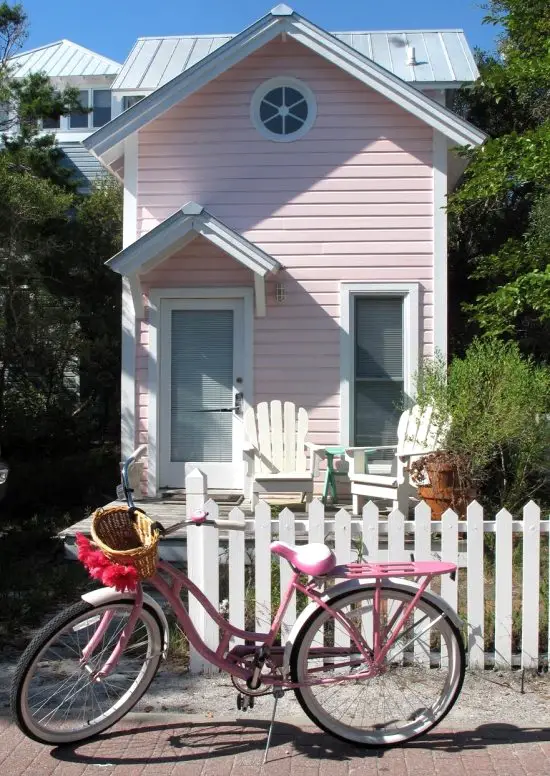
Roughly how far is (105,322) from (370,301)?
205 inches

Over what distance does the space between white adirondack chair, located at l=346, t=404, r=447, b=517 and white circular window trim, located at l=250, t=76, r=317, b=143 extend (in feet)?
11.0

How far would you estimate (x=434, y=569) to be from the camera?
3.63m

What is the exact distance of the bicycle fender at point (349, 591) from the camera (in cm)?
353

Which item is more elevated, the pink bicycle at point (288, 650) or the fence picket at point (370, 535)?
the fence picket at point (370, 535)

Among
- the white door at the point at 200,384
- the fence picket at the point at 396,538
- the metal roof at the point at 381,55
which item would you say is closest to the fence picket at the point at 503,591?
the fence picket at the point at 396,538

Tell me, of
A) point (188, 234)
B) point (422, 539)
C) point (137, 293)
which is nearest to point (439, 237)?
point (188, 234)

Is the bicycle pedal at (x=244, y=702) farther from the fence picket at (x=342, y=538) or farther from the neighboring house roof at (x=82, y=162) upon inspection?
the neighboring house roof at (x=82, y=162)

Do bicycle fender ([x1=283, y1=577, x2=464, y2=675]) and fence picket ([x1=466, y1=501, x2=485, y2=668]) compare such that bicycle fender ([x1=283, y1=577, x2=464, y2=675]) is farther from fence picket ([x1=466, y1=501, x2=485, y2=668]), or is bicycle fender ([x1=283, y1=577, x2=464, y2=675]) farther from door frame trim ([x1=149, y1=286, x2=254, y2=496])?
door frame trim ([x1=149, y1=286, x2=254, y2=496])

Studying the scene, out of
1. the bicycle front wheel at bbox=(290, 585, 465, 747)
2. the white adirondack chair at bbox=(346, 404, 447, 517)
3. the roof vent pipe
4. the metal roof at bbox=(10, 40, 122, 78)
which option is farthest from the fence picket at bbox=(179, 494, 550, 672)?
the metal roof at bbox=(10, 40, 122, 78)

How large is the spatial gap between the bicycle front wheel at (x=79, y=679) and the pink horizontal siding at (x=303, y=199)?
16.0 ft

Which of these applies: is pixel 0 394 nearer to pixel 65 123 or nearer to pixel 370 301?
pixel 370 301

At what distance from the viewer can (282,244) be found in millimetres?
8750

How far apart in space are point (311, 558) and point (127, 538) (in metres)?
0.81

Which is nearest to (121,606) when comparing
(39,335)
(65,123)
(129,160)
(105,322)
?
(129,160)
